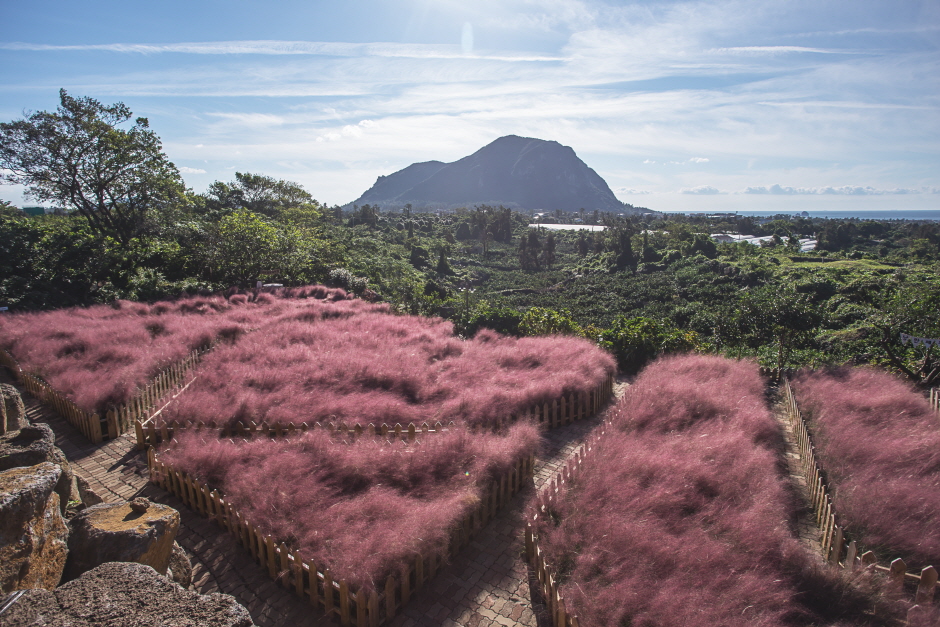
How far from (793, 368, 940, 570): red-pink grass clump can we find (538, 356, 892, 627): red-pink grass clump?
823 millimetres

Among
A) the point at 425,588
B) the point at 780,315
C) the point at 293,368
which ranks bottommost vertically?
the point at 425,588

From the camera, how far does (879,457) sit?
280 inches

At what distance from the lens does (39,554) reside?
12.4ft

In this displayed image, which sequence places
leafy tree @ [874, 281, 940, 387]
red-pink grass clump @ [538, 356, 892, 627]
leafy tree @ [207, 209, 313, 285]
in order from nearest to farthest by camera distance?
red-pink grass clump @ [538, 356, 892, 627] < leafy tree @ [874, 281, 940, 387] < leafy tree @ [207, 209, 313, 285]

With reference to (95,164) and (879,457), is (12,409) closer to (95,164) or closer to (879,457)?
(879,457)

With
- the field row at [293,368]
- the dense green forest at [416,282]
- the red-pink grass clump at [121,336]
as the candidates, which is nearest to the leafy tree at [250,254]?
the dense green forest at [416,282]

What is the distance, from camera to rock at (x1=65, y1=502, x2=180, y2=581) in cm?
421

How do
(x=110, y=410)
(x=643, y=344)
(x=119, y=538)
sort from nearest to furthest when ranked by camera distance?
(x=119, y=538) < (x=110, y=410) < (x=643, y=344)

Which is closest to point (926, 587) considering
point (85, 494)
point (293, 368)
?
point (85, 494)

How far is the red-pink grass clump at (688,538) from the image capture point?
455cm

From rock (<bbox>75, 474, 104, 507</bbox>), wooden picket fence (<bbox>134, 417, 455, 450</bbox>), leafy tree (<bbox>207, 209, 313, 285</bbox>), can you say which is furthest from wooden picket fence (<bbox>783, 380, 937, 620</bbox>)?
leafy tree (<bbox>207, 209, 313, 285</bbox>)

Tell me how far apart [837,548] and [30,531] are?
26.8 feet

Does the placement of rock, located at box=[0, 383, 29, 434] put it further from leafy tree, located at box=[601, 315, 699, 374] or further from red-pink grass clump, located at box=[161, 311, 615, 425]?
leafy tree, located at box=[601, 315, 699, 374]

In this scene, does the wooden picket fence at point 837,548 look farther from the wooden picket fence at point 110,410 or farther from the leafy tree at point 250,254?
the leafy tree at point 250,254
